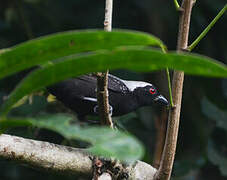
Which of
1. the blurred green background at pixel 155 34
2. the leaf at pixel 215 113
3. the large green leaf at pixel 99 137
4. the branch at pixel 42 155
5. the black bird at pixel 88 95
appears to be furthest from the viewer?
the blurred green background at pixel 155 34

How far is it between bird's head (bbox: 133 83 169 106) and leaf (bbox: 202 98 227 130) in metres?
0.46

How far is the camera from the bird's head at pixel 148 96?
3.82 meters

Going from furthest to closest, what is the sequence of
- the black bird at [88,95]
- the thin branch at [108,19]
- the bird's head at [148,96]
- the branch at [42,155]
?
the bird's head at [148,96] < the black bird at [88,95] < the branch at [42,155] < the thin branch at [108,19]

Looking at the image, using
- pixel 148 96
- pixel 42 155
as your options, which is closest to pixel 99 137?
pixel 42 155

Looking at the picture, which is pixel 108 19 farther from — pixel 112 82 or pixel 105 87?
pixel 112 82

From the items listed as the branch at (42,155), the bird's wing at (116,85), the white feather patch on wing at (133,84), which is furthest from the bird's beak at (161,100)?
the branch at (42,155)

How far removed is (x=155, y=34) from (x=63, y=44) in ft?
12.0

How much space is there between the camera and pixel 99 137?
3.55ft

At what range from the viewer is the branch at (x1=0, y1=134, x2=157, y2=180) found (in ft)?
7.46

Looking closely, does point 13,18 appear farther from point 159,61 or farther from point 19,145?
point 159,61

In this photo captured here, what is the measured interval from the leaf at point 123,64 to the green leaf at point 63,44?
0.03 metres

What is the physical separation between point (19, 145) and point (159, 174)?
728 mm

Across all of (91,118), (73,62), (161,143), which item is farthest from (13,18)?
(73,62)

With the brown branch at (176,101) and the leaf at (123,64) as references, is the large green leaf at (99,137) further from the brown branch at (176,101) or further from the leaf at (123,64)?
the brown branch at (176,101)
